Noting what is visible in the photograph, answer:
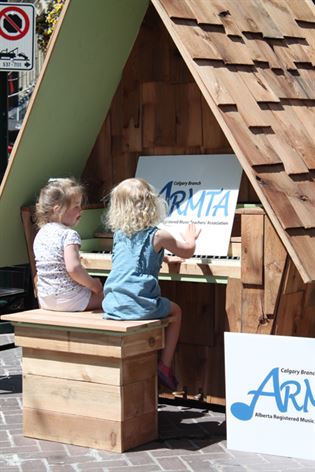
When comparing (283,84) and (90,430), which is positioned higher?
(283,84)

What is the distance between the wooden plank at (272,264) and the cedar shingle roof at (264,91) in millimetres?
214

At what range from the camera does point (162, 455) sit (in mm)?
5086

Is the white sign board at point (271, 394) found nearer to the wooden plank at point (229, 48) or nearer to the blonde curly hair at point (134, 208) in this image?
the blonde curly hair at point (134, 208)

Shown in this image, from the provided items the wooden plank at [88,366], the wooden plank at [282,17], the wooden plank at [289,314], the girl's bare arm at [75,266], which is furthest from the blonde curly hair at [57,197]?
the wooden plank at [282,17]

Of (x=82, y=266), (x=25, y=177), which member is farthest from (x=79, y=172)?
(x=82, y=266)

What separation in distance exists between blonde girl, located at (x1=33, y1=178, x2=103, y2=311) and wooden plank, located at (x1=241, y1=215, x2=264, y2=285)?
2.97 ft

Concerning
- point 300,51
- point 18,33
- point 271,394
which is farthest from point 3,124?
point 271,394

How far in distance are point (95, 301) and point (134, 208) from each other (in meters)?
0.71

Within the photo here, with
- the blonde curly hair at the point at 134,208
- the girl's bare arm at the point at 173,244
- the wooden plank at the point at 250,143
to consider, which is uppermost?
the wooden plank at the point at 250,143

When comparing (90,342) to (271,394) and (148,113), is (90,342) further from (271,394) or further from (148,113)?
(148,113)

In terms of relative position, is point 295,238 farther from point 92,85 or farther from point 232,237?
point 92,85

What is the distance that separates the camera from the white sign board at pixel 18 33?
313 inches

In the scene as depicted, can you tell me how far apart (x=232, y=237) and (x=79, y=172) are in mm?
1243

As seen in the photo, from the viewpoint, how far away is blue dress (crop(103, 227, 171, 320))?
17.1 ft
